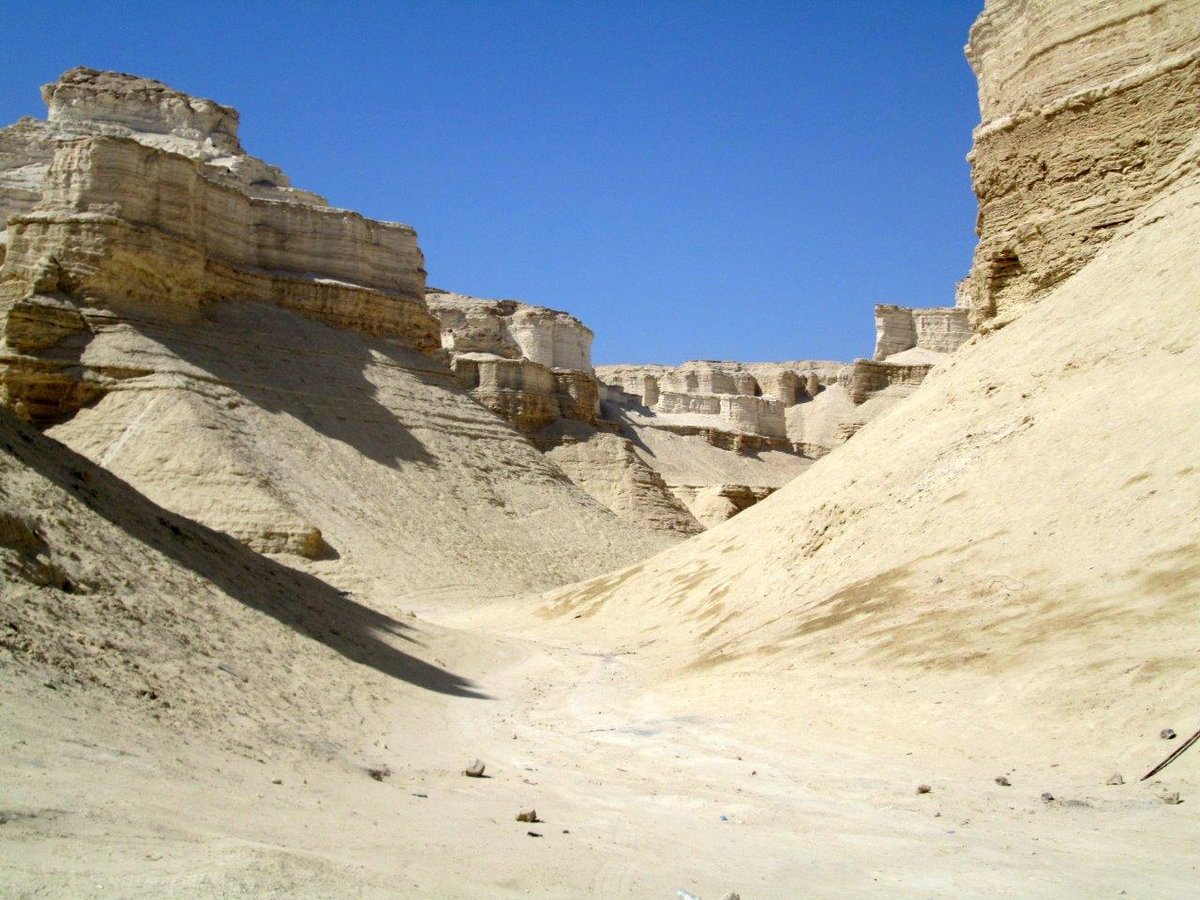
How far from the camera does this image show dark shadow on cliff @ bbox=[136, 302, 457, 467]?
32.9m

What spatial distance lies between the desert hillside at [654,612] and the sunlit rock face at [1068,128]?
0.06m

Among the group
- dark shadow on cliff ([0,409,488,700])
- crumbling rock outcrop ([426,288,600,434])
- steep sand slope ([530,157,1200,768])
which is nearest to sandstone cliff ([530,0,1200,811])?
steep sand slope ([530,157,1200,768])

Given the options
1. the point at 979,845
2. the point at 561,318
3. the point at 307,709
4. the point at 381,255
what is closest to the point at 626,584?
the point at 307,709

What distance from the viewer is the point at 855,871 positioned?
18.9 ft

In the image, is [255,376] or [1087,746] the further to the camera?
[255,376]

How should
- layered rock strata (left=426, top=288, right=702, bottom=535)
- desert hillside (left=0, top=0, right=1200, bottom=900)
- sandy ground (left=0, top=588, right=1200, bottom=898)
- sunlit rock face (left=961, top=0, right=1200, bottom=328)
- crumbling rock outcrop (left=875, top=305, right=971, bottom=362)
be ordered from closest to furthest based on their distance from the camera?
sandy ground (left=0, top=588, right=1200, bottom=898), desert hillside (left=0, top=0, right=1200, bottom=900), sunlit rock face (left=961, top=0, right=1200, bottom=328), layered rock strata (left=426, top=288, right=702, bottom=535), crumbling rock outcrop (left=875, top=305, right=971, bottom=362)

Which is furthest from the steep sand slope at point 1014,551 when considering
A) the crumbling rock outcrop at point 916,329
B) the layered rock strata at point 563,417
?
the crumbling rock outcrop at point 916,329

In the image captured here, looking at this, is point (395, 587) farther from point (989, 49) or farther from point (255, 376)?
point (989, 49)

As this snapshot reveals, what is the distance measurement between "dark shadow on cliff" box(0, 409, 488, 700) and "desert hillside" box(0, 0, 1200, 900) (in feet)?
0.31

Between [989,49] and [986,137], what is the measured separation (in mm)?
1893

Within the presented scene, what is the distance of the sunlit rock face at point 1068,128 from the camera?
57.5 feet

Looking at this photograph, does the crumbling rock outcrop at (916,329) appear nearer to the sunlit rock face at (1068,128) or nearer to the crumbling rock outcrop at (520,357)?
the crumbling rock outcrop at (520,357)

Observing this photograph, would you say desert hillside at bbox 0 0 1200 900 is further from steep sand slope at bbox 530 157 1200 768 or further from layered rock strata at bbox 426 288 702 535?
layered rock strata at bbox 426 288 702 535

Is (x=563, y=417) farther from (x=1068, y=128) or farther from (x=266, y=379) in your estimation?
(x=1068, y=128)
